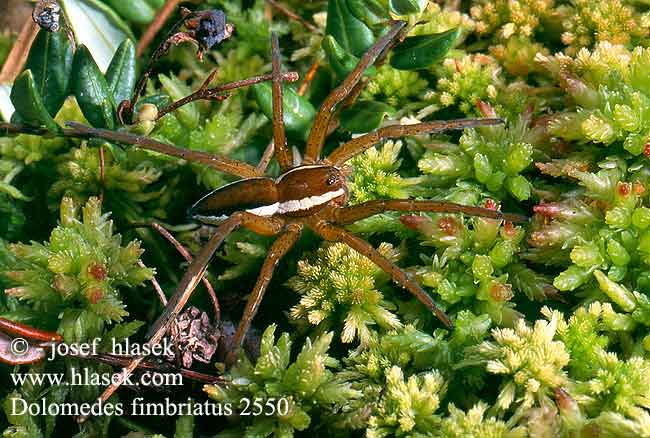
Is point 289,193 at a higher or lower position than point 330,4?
lower

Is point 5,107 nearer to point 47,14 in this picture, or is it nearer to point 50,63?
point 50,63

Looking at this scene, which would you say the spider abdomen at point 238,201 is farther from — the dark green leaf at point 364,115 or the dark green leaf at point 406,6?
the dark green leaf at point 406,6

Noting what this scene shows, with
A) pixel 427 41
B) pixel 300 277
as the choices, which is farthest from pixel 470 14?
pixel 300 277

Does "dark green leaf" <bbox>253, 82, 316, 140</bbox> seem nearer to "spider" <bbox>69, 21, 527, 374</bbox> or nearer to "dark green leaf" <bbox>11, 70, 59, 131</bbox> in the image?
"spider" <bbox>69, 21, 527, 374</bbox>

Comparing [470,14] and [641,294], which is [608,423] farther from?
[470,14]

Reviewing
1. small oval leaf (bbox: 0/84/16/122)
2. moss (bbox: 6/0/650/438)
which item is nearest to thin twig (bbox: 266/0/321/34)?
moss (bbox: 6/0/650/438)

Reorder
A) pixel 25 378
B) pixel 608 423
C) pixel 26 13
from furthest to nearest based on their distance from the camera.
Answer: pixel 26 13 → pixel 25 378 → pixel 608 423
